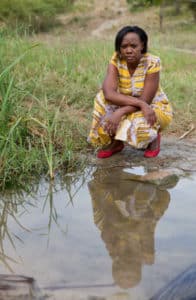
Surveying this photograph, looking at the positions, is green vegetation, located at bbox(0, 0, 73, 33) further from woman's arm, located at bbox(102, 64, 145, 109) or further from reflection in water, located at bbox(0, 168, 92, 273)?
reflection in water, located at bbox(0, 168, 92, 273)

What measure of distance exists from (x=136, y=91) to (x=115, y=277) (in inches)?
79.3

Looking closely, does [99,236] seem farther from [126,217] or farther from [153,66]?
[153,66]

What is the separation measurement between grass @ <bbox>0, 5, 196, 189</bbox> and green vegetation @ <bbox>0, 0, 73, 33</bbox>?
11.6 meters

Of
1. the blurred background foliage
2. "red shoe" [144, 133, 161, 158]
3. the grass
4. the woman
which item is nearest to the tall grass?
the grass

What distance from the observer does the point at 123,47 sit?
4.09 meters

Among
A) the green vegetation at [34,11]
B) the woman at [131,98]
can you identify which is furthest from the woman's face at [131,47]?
the green vegetation at [34,11]

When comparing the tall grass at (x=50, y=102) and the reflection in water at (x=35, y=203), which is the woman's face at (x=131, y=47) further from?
the reflection in water at (x=35, y=203)

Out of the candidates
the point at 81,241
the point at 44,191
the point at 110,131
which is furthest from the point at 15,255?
the point at 110,131

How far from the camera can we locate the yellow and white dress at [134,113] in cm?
418

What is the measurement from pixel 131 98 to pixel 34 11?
18.1 meters

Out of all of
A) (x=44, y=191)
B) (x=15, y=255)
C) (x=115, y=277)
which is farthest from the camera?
(x=44, y=191)

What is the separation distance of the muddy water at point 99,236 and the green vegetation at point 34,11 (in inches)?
586

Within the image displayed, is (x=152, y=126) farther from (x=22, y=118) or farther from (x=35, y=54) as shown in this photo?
(x=35, y=54)

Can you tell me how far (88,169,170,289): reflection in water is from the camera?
2641 millimetres
